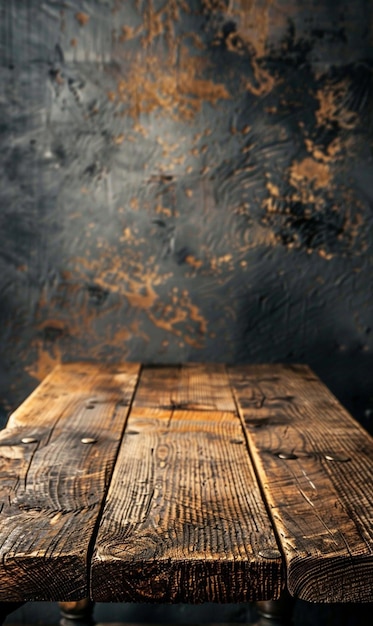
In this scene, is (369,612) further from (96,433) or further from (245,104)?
(245,104)

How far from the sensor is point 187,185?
2037 mm

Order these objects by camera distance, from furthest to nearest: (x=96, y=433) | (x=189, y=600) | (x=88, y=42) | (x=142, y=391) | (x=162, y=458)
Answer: (x=88, y=42) → (x=142, y=391) → (x=96, y=433) → (x=162, y=458) → (x=189, y=600)

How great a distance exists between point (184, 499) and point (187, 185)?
122 cm

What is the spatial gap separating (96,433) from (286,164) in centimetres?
106

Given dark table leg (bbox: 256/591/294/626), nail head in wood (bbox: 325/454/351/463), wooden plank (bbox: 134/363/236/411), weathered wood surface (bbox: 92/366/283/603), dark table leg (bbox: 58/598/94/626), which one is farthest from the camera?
dark table leg (bbox: 58/598/94/626)

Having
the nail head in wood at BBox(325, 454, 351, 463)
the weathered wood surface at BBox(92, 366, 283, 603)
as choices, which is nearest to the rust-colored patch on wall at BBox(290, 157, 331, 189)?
the weathered wood surface at BBox(92, 366, 283, 603)

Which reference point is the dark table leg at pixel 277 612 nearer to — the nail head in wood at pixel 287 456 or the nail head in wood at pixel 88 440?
the nail head in wood at pixel 287 456

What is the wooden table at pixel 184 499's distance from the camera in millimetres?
825

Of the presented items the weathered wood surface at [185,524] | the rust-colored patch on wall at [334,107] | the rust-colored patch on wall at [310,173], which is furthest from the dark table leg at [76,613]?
the rust-colored patch on wall at [334,107]

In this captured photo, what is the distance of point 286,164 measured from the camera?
6.65ft

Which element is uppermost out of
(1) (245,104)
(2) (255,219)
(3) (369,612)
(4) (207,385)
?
(1) (245,104)

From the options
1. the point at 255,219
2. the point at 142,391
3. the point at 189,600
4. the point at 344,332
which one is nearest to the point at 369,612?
the point at 344,332

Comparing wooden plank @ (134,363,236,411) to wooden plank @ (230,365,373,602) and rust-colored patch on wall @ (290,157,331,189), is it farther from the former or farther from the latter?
rust-colored patch on wall @ (290,157,331,189)

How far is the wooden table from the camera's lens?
83 cm
